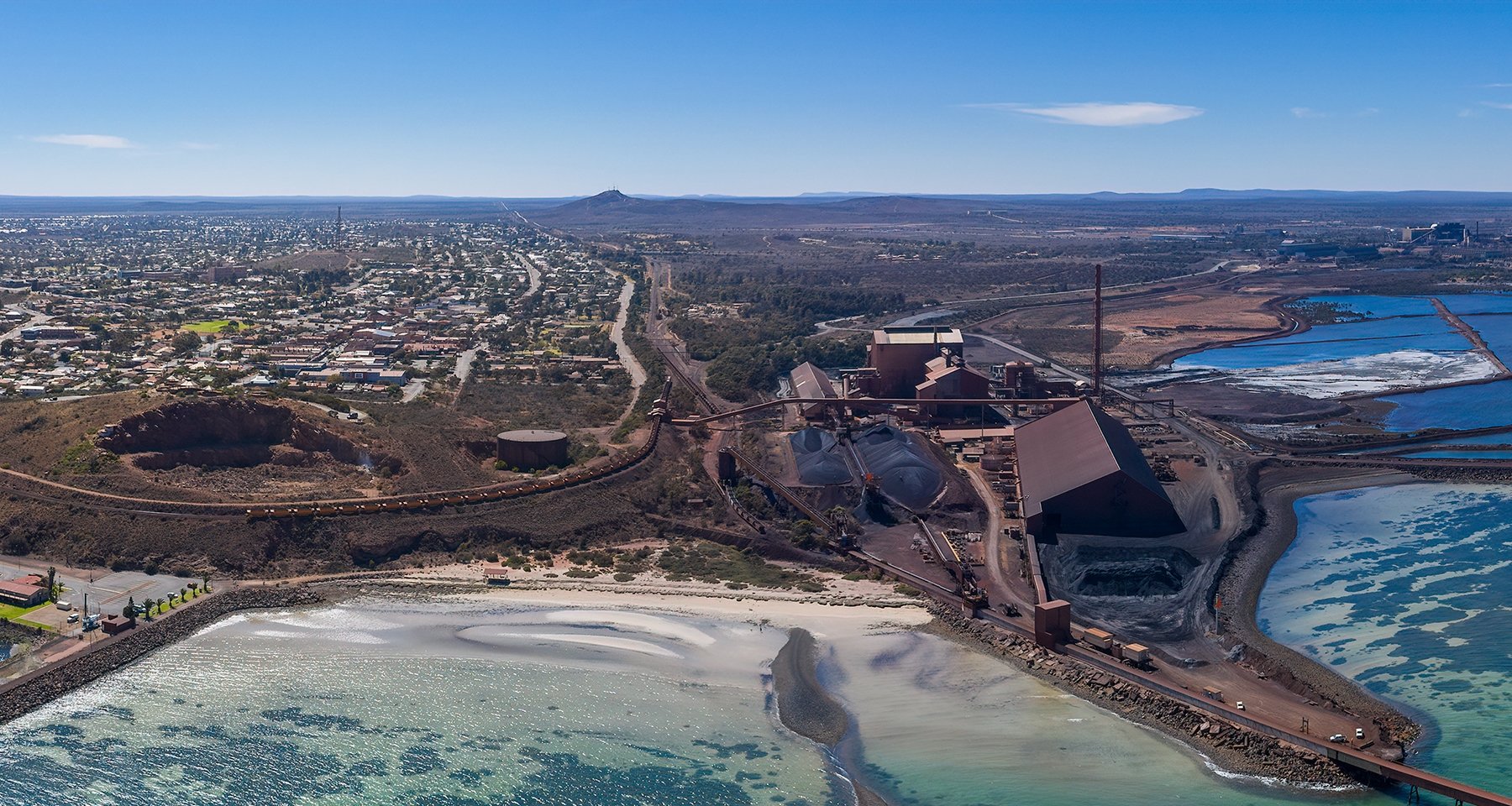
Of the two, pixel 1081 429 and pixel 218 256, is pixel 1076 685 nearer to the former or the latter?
pixel 1081 429

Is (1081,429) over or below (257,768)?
over

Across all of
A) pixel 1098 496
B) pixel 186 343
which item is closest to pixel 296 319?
pixel 186 343

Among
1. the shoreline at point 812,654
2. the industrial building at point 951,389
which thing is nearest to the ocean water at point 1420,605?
the shoreline at point 812,654

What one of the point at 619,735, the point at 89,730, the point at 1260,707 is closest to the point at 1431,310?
the point at 1260,707

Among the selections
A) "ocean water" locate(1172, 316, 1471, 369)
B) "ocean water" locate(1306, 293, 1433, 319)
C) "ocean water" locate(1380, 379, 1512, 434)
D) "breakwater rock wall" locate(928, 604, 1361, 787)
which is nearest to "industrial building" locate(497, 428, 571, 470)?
"breakwater rock wall" locate(928, 604, 1361, 787)

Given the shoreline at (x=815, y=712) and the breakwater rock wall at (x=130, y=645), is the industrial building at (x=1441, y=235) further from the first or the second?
the breakwater rock wall at (x=130, y=645)

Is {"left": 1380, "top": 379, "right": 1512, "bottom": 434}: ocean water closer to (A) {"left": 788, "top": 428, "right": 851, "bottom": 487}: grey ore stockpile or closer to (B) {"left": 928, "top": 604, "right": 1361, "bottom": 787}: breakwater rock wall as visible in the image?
(A) {"left": 788, "top": 428, "right": 851, "bottom": 487}: grey ore stockpile
